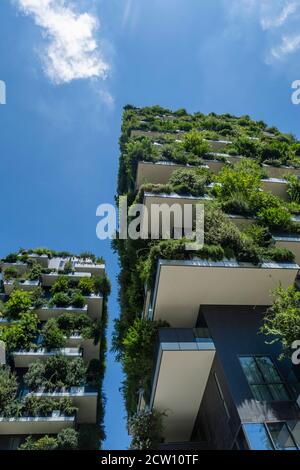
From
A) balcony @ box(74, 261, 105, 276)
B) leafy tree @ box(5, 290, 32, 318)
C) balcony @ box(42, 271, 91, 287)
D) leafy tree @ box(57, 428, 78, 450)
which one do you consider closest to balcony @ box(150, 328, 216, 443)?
leafy tree @ box(57, 428, 78, 450)

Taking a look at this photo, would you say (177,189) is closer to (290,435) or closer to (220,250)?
(220,250)

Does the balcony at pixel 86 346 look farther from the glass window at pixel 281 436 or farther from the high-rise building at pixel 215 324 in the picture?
the glass window at pixel 281 436

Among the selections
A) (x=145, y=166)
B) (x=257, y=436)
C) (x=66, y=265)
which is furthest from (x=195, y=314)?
(x=66, y=265)

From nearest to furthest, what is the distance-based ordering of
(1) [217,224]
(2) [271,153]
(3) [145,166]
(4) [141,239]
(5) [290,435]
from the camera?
(5) [290,435]
(1) [217,224]
(4) [141,239]
(3) [145,166]
(2) [271,153]

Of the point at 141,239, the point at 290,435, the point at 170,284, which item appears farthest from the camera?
the point at 141,239

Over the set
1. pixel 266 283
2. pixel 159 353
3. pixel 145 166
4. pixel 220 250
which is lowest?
pixel 159 353

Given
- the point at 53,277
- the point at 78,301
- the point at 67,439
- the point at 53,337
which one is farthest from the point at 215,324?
the point at 53,277
